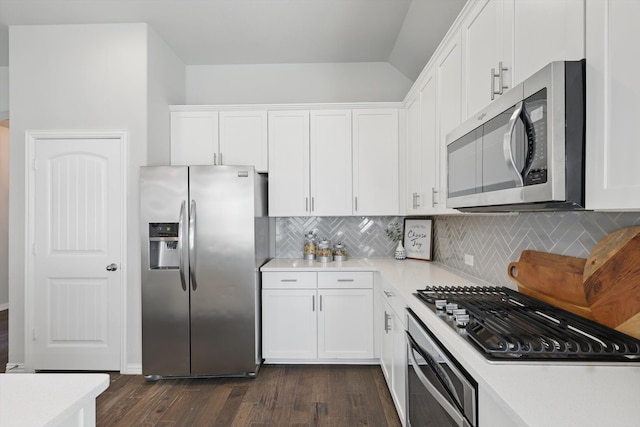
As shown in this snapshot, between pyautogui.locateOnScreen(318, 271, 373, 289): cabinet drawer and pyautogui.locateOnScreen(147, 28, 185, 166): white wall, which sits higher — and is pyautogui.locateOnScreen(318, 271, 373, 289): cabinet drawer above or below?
below

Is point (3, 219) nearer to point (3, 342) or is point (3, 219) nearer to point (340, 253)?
point (3, 342)

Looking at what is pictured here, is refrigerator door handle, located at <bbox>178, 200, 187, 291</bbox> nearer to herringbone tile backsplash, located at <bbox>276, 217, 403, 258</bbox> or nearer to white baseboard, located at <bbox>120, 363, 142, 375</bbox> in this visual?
white baseboard, located at <bbox>120, 363, 142, 375</bbox>

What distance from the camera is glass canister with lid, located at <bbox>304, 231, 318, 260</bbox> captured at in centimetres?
357

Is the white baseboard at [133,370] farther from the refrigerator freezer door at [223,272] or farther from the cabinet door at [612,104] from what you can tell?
the cabinet door at [612,104]

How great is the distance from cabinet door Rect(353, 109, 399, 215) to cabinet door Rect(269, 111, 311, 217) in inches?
19.0

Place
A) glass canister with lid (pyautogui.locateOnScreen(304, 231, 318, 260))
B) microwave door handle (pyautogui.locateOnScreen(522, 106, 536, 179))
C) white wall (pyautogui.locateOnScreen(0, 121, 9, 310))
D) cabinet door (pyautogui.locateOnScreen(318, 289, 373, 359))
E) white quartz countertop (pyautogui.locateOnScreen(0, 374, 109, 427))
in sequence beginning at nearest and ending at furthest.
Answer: white quartz countertop (pyautogui.locateOnScreen(0, 374, 109, 427)) < microwave door handle (pyautogui.locateOnScreen(522, 106, 536, 179)) < cabinet door (pyautogui.locateOnScreen(318, 289, 373, 359)) < glass canister with lid (pyautogui.locateOnScreen(304, 231, 318, 260)) < white wall (pyautogui.locateOnScreen(0, 121, 9, 310))

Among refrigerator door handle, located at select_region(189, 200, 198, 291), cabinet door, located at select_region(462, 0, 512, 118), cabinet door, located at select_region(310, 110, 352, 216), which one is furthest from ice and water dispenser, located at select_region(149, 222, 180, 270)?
cabinet door, located at select_region(462, 0, 512, 118)

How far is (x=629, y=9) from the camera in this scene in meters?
0.87

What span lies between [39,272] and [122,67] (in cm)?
190

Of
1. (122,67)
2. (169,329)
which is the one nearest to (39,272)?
(169,329)

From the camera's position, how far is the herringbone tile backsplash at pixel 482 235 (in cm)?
149

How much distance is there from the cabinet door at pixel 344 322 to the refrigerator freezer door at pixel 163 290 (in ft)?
3.72

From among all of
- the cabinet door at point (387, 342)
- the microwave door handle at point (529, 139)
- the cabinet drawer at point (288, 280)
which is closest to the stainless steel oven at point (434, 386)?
the cabinet door at point (387, 342)

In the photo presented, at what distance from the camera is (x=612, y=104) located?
931mm
